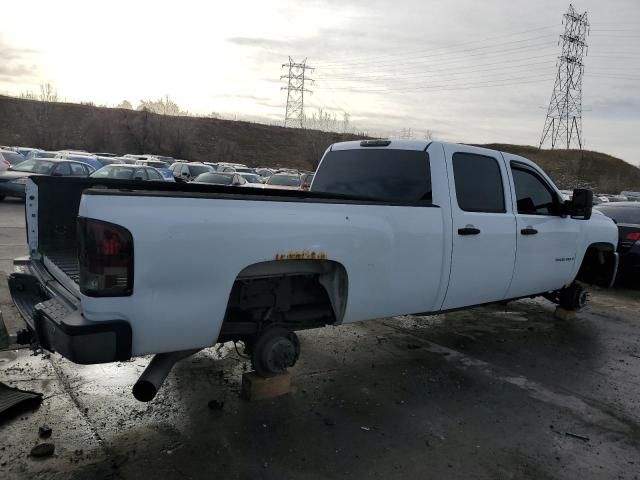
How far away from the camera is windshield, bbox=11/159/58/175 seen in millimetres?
18078

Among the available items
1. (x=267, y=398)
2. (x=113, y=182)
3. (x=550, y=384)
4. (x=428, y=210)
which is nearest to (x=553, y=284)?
(x=550, y=384)

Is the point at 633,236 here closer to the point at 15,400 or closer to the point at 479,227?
the point at 479,227

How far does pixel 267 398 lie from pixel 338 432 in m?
0.64

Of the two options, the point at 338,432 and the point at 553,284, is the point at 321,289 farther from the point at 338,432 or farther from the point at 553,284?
the point at 553,284

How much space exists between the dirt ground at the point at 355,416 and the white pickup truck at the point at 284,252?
0.52 meters

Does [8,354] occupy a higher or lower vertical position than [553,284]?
lower

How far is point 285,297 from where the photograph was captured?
3.97 meters

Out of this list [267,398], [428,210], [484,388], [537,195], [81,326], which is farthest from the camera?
[537,195]

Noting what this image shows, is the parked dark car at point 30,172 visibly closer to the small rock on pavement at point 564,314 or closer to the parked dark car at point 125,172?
the parked dark car at point 125,172

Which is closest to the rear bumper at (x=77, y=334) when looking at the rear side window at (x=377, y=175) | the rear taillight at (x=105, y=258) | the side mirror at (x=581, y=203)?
the rear taillight at (x=105, y=258)

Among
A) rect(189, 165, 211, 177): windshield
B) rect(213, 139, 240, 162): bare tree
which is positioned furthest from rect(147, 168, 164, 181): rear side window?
rect(213, 139, 240, 162): bare tree

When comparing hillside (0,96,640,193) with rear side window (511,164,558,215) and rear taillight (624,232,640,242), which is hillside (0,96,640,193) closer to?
rear taillight (624,232,640,242)

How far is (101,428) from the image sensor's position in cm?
366

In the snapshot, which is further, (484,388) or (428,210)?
(484,388)
